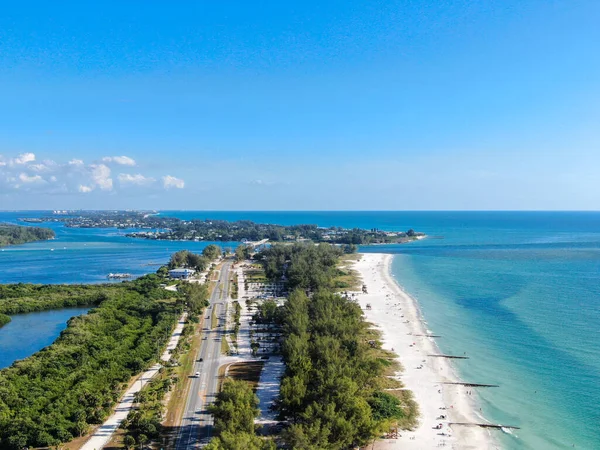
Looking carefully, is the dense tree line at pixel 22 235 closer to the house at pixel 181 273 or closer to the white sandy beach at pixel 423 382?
the house at pixel 181 273

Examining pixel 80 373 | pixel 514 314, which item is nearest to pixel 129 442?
pixel 80 373

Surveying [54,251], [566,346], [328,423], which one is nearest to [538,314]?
[566,346]

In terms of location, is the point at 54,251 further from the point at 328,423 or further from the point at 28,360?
the point at 328,423

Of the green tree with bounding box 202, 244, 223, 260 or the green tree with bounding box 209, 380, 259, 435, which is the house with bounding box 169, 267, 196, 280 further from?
the green tree with bounding box 209, 380, 259, 435

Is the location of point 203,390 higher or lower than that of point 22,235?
lower

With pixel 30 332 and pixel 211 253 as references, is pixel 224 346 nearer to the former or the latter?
pixel 30 332

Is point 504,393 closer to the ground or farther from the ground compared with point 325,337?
closer to the ground

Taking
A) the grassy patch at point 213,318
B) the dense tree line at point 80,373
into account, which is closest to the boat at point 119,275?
the dense tree line at point 80,373
